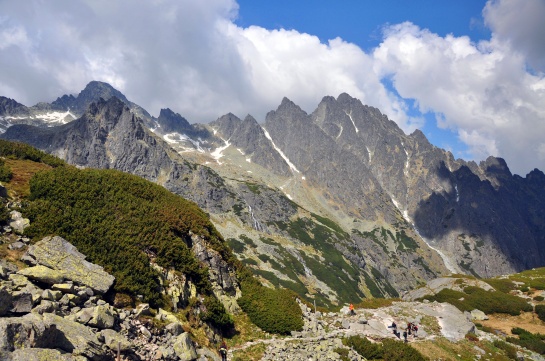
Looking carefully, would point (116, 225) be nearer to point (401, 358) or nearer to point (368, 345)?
point (368, 345)

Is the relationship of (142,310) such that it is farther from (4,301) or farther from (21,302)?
(4,301)

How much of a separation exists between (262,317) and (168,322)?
411 inches

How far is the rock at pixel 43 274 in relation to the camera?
17.5m

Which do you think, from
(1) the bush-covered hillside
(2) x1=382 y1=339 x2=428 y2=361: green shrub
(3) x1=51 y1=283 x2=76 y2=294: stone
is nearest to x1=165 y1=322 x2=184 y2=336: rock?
(1) the bush-covered hillside

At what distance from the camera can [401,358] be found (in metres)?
26.4

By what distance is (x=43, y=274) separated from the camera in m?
17.8

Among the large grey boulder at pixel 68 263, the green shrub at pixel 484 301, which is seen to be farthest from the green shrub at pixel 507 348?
the large grey boulder at pixel 68 263

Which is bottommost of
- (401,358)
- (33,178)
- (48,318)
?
(401,358)

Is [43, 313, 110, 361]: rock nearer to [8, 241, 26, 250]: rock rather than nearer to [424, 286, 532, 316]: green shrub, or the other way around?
[8, 241, 26, 250]: rock

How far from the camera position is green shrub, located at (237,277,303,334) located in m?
29.0

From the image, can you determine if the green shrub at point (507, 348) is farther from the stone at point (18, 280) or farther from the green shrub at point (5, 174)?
the green shrub at point (5, 174)

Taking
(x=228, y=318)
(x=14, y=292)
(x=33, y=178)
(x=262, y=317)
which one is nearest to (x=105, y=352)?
(x=14, y=292)

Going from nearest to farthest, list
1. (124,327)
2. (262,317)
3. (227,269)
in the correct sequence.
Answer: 1. (124,327)
2. (262,317)
3. (227,269)

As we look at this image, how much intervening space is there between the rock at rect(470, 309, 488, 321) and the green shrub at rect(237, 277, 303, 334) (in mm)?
28966
